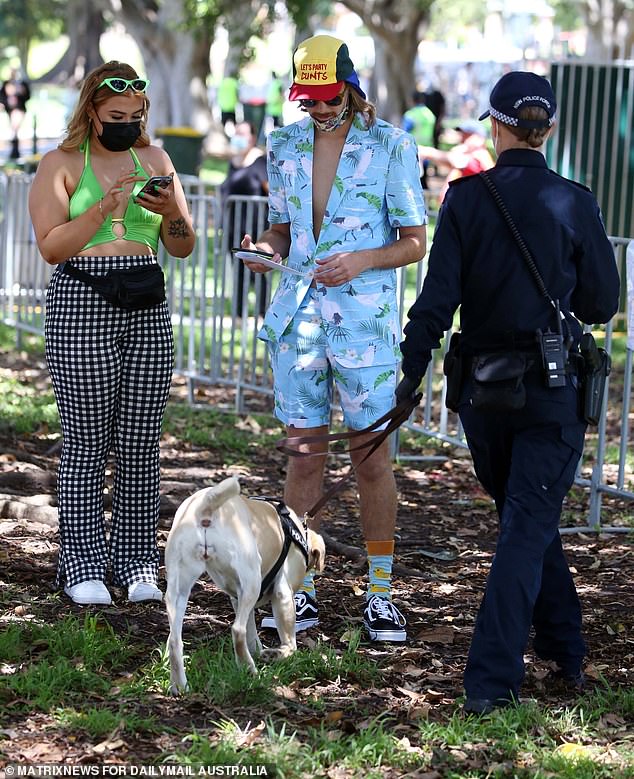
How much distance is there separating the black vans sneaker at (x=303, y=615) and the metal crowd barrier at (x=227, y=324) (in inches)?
87.0

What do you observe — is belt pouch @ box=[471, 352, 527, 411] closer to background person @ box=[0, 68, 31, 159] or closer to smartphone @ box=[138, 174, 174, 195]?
smartphone @ box=[138, 174, 174, 195]

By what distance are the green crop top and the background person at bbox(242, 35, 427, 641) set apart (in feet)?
1.61

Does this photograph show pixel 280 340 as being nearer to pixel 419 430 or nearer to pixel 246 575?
pixel 246 575

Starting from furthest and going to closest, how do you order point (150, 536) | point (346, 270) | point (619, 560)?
point (619, 560)
point (150, 536)
point (346, 270)

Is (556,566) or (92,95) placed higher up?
(92,95)

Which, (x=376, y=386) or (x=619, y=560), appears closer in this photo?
(x=376, y=386)

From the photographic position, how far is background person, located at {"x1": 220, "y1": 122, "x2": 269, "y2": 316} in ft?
33.3

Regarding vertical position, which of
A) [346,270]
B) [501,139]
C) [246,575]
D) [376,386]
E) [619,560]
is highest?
[501,139]

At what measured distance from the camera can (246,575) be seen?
4.34 meters

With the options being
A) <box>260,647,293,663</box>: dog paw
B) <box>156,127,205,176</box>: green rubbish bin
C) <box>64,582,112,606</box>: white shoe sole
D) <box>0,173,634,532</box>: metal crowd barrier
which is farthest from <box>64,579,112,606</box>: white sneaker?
<box>156,127,205,176</box>: green rubbish bin

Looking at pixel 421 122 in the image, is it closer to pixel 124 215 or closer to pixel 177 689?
pixel 124 215

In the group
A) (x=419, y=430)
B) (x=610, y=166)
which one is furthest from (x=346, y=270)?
(x=610, y=166)

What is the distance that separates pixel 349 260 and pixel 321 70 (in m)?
0.71

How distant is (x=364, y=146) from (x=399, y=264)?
1.54 feet
